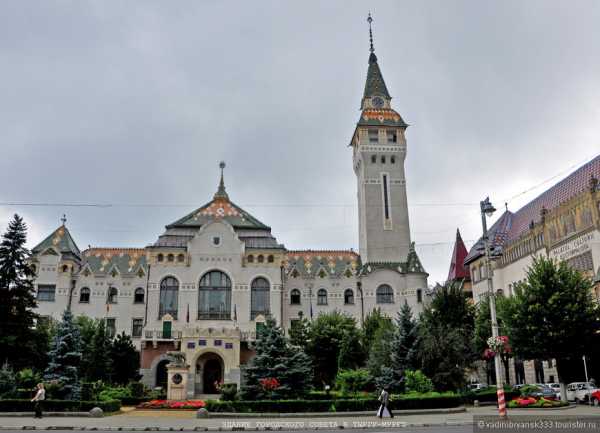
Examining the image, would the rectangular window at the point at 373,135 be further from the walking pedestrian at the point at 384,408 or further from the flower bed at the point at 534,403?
the walking pedestrian at the point at 384,408

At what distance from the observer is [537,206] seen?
56.4 m

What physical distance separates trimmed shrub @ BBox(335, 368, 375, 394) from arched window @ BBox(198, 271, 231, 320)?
2057 centimetres

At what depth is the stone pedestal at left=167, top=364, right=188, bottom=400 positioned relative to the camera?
4116cm

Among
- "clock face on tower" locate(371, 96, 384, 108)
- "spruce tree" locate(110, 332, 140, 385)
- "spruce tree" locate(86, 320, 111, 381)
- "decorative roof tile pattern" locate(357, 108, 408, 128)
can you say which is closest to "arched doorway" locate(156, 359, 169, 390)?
"spruce tree" locate(110, 332, 140, 385)

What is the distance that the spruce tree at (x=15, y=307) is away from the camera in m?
38.2

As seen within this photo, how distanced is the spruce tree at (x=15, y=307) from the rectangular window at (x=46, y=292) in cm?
2116

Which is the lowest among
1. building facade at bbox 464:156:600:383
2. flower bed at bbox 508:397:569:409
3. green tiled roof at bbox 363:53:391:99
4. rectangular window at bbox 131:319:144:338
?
flower bed at bbox 508:397:569:409

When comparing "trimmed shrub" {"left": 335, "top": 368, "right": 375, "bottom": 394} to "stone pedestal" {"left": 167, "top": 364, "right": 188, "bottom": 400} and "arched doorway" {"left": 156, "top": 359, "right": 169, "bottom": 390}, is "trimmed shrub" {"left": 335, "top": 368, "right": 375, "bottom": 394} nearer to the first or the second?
"stone pedestal" {"left": 167, "top": 364, "right": 188, "bottom": 400}

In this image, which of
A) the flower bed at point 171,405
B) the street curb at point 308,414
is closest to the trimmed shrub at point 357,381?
the street curb at point 308,414

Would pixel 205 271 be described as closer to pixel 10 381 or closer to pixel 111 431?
pixel 10 381

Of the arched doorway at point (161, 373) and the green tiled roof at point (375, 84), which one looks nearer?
the arched doorway at point (161, 373)

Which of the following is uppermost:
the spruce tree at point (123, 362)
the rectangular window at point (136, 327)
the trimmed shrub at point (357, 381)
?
the rectangular window at point (136, 327)

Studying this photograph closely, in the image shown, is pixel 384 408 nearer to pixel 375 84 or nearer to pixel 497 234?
pixel 497 234

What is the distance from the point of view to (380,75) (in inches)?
3076
